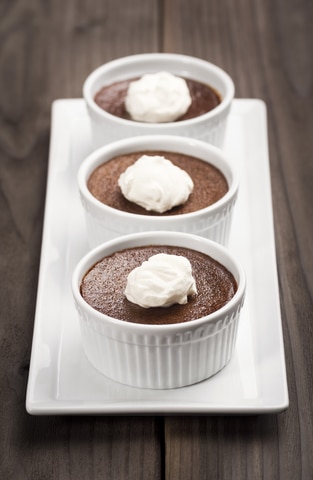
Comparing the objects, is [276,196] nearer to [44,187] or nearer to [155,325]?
[44,187]

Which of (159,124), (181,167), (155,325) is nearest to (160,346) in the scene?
(155,325)

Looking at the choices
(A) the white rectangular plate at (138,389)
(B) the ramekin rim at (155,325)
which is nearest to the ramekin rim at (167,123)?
(A) the white rectangular plate at (138,389)

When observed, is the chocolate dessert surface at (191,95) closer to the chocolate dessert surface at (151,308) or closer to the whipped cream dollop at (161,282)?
the chocolate dessert surface at (151,308)

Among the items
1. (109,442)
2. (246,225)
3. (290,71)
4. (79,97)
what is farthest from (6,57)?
(109,442)

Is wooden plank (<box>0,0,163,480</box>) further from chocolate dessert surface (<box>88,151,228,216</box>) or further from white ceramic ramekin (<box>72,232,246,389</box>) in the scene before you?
chocolate dessert surface (<box>88,151,228,216</box>)

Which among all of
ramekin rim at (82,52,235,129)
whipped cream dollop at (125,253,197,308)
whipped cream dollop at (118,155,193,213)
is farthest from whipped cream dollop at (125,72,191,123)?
whipped cream dollop at (125,253,197,308)

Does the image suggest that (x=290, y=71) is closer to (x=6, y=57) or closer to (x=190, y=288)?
(x=6, y=57)
